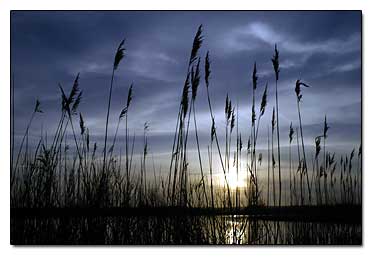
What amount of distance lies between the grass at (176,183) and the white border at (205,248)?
0.05 meters

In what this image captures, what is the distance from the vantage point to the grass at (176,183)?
8.58ft

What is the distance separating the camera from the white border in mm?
2590

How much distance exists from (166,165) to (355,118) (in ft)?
3.24

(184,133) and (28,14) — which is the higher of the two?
(28,14)

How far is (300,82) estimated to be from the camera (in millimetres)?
2627

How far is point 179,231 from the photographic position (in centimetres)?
264

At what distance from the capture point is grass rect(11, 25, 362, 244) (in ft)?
8.58

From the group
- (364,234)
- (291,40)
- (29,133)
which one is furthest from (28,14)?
(364,234)

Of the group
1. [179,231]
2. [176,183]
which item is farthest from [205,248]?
[176,183]

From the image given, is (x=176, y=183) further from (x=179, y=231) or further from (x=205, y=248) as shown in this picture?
(x=205, y=248)

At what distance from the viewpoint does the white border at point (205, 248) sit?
8.50 ft

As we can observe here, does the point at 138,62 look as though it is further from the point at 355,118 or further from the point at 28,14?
the point at 355,118

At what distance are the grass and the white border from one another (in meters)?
0.05
